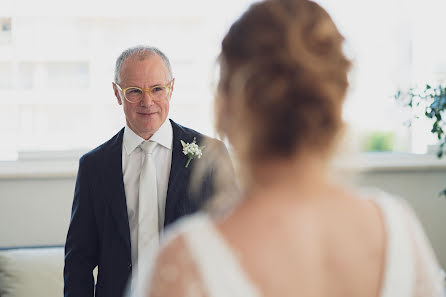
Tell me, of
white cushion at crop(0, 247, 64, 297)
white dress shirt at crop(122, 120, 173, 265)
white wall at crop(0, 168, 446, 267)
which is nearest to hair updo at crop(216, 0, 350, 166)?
white dress shirt at crop(122, 120, 173, 265)

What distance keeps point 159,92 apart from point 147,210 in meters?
A: 0.46

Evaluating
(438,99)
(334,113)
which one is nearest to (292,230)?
(334,113)

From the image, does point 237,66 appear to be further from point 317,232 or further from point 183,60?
point 183,60

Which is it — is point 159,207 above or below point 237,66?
below

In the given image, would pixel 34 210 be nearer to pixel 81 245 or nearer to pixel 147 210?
pixel 81 245

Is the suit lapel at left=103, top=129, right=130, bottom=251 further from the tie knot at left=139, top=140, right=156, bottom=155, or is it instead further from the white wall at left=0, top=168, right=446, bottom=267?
the white wall at left=0, top=168, right=446, bottom=267

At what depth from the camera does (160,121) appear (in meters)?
2.19

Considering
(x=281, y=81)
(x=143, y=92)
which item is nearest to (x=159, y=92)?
(x=143, y=92)

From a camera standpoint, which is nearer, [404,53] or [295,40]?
[295,40]

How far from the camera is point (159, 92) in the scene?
2.18 m

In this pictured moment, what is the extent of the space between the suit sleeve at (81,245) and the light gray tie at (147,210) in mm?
187

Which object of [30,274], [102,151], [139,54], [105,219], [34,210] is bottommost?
[30,274]

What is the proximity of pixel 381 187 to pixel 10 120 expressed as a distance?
2.24 metres

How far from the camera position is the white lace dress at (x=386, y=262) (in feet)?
2.65
